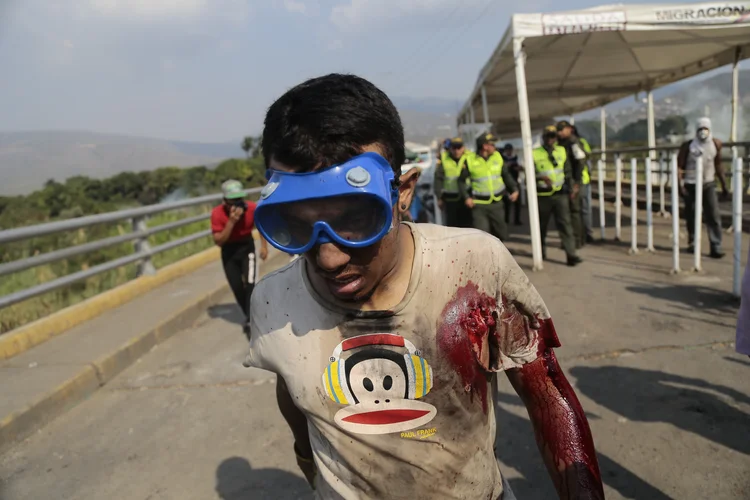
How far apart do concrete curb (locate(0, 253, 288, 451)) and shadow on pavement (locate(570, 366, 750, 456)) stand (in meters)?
4.29

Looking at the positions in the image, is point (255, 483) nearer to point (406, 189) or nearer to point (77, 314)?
point (406, 189)

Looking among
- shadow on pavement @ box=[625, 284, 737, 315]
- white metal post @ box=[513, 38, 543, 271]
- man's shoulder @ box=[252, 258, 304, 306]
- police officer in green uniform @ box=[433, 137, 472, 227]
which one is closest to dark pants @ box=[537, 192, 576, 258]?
A: white metal post @ box=[513, 38, 543, 271]

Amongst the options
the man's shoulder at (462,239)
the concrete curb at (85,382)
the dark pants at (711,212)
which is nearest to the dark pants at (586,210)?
the dark pants at (711,212)

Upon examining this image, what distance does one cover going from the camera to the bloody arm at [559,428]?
1422 mm

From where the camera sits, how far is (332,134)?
129 cm

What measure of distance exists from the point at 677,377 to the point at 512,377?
358 centimetres

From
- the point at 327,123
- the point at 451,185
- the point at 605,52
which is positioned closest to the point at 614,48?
the point at 605,52

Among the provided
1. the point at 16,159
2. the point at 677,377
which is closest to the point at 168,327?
the point at 677,377

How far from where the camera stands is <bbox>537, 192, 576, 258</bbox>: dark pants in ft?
28.8

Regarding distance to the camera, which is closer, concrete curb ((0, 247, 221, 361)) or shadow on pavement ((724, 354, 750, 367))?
shadow on pavement ((724, 354, 750, 367))

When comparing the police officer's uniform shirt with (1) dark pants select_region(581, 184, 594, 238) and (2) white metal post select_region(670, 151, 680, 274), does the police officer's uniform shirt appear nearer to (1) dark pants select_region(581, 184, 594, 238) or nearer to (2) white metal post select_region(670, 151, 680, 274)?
(2) white metal post select_region(670, 151, 680, 274)

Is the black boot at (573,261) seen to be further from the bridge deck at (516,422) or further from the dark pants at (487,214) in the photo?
the bridge deck at (516,422)

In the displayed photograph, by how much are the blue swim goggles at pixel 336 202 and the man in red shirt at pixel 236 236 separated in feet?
17.1

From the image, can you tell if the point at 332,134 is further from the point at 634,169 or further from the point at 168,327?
the point at 634,169
